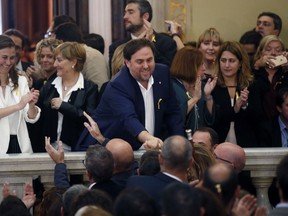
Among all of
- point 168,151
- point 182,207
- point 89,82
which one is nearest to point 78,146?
point 89,82

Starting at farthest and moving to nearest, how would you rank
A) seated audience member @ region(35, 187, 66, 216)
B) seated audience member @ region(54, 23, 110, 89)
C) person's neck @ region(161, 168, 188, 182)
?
seated audience member @ region(54, 23, 110, 89) < seated audience member @ region(35, 187, 66, 216) < person's neck @ region(161, 168, 188, 182)

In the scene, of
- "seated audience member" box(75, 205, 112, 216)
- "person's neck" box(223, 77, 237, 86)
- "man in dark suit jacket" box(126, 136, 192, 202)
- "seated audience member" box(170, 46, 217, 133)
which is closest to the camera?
"seated audience member" box(75, 205, 112, 216)

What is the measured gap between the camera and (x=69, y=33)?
44.1ft

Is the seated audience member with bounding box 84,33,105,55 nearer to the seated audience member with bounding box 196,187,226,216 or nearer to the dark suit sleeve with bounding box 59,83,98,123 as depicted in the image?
the dark suit sleeve with bounding box 59,83,98,123

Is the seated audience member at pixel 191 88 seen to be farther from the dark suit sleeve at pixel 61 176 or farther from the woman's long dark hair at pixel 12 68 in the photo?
the dark suit sleeve at pixel 61 176

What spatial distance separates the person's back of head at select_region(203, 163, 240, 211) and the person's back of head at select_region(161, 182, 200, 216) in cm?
43

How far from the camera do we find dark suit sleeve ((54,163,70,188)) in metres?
10.2

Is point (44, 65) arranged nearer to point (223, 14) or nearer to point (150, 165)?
point (223, 14)

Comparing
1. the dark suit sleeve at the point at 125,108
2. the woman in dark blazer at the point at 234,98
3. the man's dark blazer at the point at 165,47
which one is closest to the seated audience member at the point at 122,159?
the dark suit sleeve at the point at 125,108

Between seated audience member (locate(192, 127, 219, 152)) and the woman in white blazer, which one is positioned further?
the woman in white blazer

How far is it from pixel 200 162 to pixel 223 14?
5.73 metres

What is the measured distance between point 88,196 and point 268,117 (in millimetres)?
4474

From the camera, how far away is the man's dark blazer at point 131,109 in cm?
1113

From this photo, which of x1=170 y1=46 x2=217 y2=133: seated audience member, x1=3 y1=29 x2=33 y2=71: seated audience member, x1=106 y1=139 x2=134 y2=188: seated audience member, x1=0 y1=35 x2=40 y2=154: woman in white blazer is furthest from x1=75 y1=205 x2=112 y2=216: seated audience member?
x1=3 y1=29 x2=33 y2=71: seated audience member
